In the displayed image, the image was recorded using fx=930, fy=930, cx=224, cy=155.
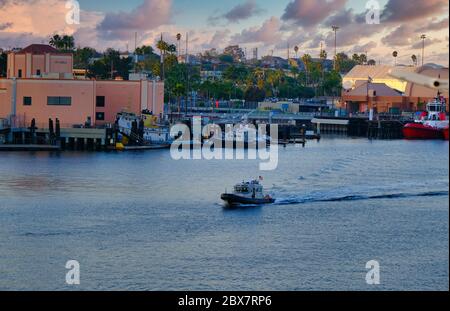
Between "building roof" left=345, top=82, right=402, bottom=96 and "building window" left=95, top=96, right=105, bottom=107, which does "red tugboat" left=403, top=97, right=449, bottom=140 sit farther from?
"building window" left=95, top=96, right=105, bottom=107

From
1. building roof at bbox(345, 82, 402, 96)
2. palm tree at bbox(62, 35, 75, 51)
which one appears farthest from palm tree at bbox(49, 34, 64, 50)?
building roof at bbox(345, 82, 402, 96)

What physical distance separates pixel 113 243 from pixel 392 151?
1387 inches

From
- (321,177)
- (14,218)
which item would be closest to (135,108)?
(321,177)

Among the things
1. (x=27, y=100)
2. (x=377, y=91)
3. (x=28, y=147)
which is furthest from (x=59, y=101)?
(x=377, y=91)

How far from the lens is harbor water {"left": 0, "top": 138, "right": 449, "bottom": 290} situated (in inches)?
698

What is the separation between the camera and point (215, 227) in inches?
933

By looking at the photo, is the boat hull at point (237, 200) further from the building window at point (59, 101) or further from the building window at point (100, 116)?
the building window at point (100, 116)

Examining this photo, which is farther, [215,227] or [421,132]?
[421,132]

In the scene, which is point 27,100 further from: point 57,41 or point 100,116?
point 57,41

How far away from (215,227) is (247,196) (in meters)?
4.63
